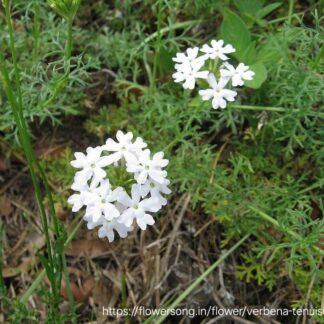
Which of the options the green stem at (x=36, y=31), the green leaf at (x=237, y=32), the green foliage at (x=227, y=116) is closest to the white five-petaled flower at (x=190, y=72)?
the green foliage at (x=227, y=116)

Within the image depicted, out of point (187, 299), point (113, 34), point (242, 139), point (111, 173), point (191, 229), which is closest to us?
point (111, 173)

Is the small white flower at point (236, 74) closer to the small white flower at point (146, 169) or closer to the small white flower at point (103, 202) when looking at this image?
the small white flower at point (146, 169)

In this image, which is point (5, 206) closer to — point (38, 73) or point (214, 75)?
point (38, 73)

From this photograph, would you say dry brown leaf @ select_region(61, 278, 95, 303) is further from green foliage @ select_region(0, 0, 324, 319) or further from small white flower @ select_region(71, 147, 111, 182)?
small white flower @ select_region(71, 147, 111, 182)

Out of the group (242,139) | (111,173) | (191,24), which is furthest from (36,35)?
(242,139)

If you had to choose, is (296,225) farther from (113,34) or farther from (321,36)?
(113,34)

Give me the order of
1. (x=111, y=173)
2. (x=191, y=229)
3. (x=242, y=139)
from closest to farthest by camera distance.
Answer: (x=111, y=173), (x=191, y=229), (x=242, y=139)

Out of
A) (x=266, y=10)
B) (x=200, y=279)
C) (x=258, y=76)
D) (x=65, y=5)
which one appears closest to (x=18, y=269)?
(x=200, y=279)
